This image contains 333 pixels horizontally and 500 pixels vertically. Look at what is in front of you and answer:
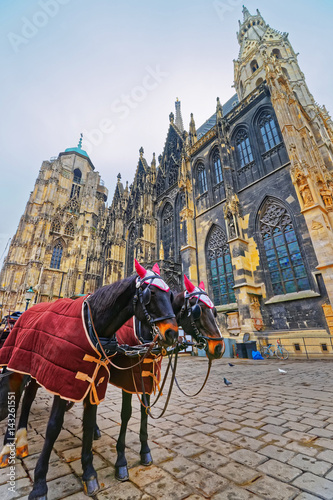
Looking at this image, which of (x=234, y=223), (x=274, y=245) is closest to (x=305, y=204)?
(x=274, y=245)

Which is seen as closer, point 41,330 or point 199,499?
point 199,499

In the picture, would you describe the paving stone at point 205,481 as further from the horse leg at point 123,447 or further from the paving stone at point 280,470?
the horse leg at point 123,447

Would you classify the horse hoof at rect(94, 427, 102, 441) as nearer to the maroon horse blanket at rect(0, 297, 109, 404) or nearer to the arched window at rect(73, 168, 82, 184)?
the maroon horse blanket at rect(0, 297, 109, 404)

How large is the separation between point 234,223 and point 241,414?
11017 millimetres

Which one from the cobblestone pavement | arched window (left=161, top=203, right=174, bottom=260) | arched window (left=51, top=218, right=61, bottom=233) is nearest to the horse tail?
the cobblestone pavement

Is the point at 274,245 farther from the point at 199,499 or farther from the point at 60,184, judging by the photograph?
the point at 60,184

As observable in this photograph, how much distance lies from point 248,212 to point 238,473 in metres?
12.9

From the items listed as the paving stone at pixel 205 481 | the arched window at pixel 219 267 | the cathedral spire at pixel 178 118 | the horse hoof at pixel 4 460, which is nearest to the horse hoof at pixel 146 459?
the paving stone at pixel 205 481

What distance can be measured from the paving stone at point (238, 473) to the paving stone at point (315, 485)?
1.08ft

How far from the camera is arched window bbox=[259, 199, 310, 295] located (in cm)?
1057

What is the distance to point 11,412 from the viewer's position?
2459 millimetres

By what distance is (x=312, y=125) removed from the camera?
1573cm

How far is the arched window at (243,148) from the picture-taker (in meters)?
14.7

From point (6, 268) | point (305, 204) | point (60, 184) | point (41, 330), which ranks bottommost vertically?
point (41, 330)
